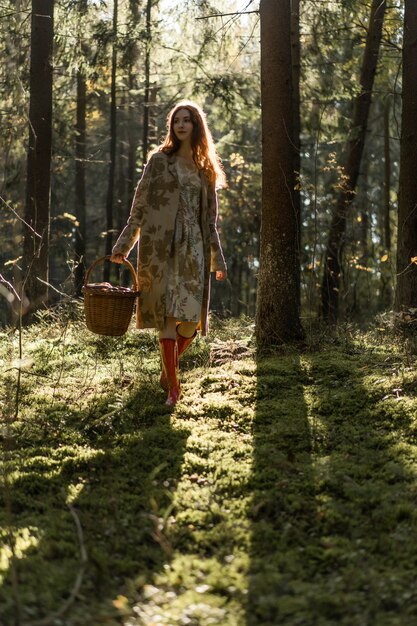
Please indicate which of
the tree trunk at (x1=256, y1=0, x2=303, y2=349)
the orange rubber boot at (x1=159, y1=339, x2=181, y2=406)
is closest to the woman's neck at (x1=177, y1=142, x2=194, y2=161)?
the tree trunk at (x1=256, y1=0, x2=303, y2=349)

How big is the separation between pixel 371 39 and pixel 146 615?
11919 millimetres

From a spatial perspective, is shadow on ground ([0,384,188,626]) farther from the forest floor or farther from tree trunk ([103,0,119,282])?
tree trunk ([103,0,119,282])

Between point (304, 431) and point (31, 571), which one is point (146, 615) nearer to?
point (31, 571)

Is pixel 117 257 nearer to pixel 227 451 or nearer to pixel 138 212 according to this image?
pixel 138 212

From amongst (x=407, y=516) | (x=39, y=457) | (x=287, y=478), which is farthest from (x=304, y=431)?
(x=39, y=457)

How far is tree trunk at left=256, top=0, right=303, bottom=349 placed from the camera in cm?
721

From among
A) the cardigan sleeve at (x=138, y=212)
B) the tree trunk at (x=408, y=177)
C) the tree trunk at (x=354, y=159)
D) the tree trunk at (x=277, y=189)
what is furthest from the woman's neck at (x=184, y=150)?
the tree trunk at (x=354, y=159)

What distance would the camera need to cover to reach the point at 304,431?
4977mm

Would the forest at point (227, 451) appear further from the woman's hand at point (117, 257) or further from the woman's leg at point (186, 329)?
the woman's hand at point (117, 257)

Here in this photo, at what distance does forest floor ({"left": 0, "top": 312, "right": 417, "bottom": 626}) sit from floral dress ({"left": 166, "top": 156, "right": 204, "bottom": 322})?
772 mm

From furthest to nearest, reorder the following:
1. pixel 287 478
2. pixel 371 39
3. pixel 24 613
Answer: pixel 371 39
pixel 287 478
pixel 24 613

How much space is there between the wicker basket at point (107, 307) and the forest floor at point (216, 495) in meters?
0.60

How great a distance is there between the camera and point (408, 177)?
859 centimetres

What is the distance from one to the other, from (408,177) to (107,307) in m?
4.69
